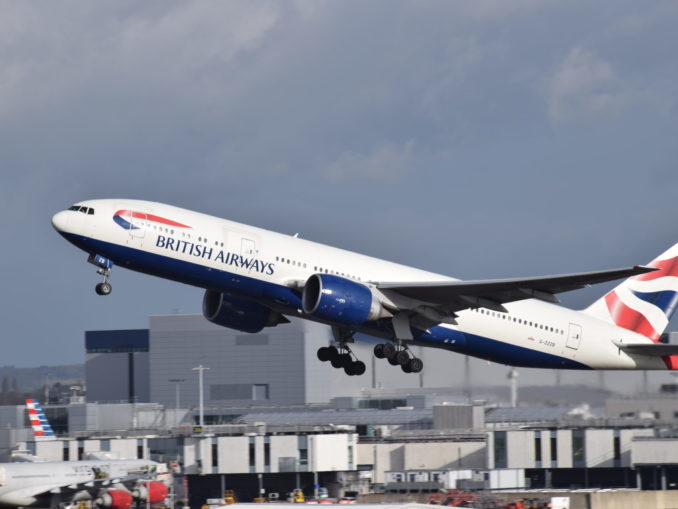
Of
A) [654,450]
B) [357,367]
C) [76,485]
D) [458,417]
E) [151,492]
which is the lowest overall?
[151,492]

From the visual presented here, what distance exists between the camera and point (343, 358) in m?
42.6

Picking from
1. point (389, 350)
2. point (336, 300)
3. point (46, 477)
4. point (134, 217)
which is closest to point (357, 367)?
point (389, 350)

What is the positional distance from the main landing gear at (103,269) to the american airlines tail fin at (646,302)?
17.9m

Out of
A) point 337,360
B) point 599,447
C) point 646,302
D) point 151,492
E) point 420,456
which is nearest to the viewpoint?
point 337,360

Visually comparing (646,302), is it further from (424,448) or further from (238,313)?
(424,448)

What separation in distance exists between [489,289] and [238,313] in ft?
30.4

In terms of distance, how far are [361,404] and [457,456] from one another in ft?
115

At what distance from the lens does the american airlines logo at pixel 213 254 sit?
122 ft

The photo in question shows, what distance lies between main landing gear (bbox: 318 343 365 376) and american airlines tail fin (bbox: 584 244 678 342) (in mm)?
9077

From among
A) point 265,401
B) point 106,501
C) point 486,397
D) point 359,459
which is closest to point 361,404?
point 265,401

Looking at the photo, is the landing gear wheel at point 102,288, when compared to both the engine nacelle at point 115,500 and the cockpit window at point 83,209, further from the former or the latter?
the engine nacelle at point 115,500

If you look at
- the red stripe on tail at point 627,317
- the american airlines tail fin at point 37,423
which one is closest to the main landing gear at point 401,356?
the red stripe on tail at point 627,317

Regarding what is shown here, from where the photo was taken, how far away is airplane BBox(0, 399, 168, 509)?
46.3 m

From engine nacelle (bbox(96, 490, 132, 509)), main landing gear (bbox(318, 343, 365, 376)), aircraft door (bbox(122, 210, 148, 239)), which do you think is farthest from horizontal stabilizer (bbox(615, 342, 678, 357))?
engine nacelle (bbox(96, 490, 132, 509))
